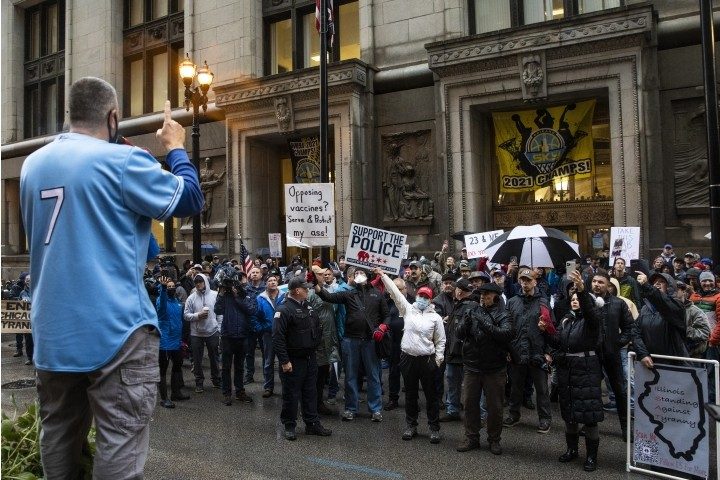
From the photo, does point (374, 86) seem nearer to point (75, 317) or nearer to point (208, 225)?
point (208, 225)

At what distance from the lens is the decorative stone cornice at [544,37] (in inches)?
629

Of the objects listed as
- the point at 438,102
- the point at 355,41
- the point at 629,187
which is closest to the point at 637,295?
the point at 629,187

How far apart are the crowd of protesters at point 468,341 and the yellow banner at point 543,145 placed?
317 inches

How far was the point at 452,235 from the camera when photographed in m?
18.6

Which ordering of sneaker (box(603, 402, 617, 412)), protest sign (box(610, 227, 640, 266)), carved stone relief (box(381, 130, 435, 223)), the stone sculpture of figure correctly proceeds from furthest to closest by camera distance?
1. the stone sculpture of figure
2. carved stone relief (box(381, 130, 435, 223))
3. protest sign (box(610, 227, 640, 266))
4. sneaker (box(603, 402, 617, 412))

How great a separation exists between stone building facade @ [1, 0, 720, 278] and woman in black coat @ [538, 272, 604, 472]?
10.6m

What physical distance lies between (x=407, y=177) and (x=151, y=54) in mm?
15356

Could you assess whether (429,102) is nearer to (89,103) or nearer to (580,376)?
(580,376)

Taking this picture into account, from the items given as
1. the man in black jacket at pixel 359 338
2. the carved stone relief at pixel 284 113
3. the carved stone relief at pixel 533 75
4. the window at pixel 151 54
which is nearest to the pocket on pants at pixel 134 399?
the man in black jacket at pixel 359 338

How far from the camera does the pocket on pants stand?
2.11 metres

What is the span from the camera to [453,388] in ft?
29.3

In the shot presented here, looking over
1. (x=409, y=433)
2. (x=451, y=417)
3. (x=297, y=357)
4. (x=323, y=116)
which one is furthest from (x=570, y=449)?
(x=323, y=116)

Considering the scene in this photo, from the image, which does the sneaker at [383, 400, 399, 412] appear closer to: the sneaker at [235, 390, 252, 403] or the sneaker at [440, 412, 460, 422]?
the sneaker at [440, 412, 460, 422]

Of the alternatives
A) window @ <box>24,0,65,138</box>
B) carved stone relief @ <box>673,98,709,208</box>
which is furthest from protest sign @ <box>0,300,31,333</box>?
window @ <box>24,0,65,138</box>
